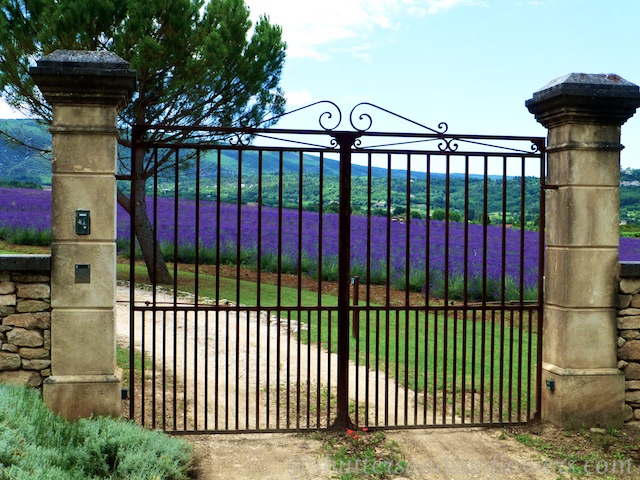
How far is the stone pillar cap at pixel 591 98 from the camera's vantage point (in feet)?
19.0

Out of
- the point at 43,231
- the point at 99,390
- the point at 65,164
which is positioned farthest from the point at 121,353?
the point at 43,231

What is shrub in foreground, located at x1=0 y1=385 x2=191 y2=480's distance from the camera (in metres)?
4.07

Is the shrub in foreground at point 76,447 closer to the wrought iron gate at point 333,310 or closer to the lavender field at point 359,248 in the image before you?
the wrought iron gate at point 333,310

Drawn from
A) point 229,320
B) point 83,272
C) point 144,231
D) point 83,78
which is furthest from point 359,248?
point 83,78

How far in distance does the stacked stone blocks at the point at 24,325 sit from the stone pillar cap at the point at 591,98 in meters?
4.38

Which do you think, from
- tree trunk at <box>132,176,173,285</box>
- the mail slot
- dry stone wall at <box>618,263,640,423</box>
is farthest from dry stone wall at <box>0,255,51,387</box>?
tree trunk at <box>132,176,173,285</box>

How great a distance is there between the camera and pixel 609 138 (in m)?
5.95

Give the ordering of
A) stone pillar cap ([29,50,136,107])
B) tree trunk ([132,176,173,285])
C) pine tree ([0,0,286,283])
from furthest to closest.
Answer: tree trunk ([132,176,173,285]) < pine tree ([0,0,286,283]) < stone pillar cap ([29,50,136,107])

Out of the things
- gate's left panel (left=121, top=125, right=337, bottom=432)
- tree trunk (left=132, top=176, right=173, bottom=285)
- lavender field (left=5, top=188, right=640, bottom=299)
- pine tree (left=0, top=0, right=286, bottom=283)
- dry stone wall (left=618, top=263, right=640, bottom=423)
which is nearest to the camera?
gate's left panel (left=121, top=125, right=337, bottom=432)

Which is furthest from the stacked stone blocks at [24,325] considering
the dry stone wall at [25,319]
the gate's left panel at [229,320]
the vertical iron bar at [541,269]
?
the vertical iron bar at [541,269]

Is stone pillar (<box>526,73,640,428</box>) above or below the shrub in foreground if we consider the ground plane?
above

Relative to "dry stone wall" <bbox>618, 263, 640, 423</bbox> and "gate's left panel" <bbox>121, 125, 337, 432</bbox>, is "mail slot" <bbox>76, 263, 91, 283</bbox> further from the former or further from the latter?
"dry stone wall" <bbox>618, 263, 640, 423</bbox>

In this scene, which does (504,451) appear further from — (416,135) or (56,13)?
(56,13)

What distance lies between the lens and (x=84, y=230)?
5.21 metres
